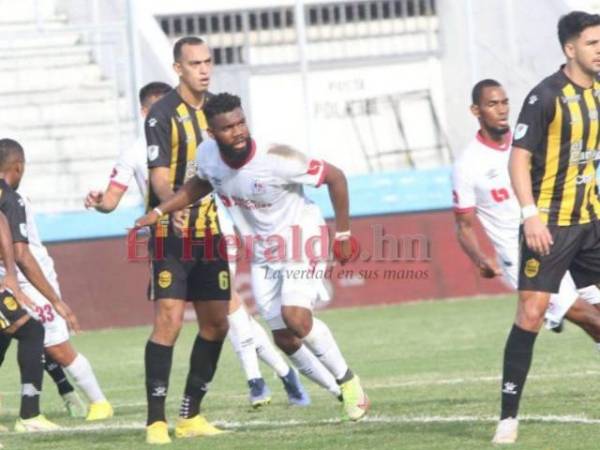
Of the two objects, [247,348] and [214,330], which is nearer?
[214,330]

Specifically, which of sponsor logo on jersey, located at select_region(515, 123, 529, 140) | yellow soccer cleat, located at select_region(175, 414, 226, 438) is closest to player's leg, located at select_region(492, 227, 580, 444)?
sponsor logo on jersey, located at select_region(515, 123, 529, 140)

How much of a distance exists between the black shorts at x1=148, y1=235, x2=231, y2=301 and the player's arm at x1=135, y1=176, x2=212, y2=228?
1.01 feet

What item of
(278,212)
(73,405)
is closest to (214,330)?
(278,212)

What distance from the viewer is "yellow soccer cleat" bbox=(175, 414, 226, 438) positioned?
10.6 m

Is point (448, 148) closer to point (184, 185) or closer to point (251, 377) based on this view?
point (251, 377)

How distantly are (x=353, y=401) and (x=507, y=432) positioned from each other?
75.2 inches

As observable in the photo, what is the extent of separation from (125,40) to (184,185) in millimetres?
12794

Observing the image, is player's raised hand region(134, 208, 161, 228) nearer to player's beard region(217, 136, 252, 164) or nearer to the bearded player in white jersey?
player's beard region(217, 136, 252, 164)

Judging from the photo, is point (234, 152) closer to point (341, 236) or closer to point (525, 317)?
point (341, 236)

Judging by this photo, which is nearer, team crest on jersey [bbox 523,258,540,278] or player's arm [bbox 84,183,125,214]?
team crest on jersey [bbox 523,258,540,278]

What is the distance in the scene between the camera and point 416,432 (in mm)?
9969

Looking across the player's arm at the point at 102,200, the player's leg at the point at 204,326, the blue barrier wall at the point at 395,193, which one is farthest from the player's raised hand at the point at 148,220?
the blue barrier wall at the point at 395,193

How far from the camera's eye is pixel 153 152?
1039 centimetres

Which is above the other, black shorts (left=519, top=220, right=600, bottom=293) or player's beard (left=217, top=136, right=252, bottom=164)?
player's beard (left=217, top=136, right=252, bottom=164)
